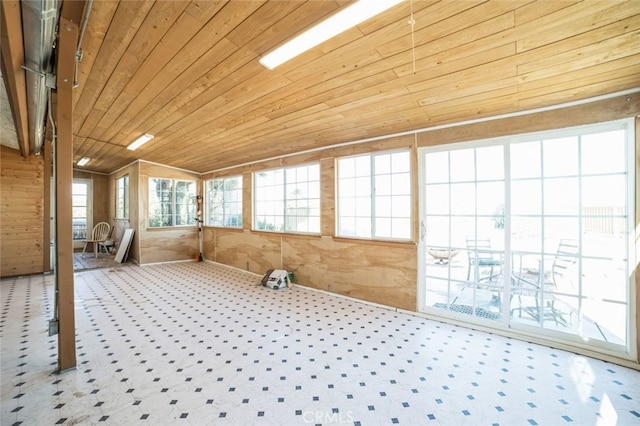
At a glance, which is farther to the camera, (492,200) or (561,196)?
(492,200)

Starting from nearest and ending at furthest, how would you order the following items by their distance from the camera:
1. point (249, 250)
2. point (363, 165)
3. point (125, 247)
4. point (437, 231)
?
1. point (437, 231)
2. point (363, 165)
3. point (249, 250)
4. point (125, 247)

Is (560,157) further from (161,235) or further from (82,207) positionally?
(82,207)

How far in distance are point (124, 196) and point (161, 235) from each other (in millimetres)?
2458

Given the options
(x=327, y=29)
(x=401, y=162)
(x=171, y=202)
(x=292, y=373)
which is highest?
(x=327, y=29)

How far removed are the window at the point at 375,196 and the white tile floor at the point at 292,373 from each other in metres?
1.27

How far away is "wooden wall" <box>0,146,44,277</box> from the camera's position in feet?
18.7

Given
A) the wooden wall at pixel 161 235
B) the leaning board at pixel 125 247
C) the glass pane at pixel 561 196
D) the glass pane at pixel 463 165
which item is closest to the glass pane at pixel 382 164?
the glass pane at pixel 463 165

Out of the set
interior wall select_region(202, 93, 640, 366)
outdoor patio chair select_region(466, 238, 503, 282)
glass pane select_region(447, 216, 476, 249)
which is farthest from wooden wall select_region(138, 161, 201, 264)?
outdoor patio chair select_region(466, 238, 503, 282)

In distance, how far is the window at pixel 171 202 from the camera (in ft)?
23.9

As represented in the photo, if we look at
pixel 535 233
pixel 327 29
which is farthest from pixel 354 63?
pixel 535 233

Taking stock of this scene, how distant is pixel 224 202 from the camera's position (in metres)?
7.31

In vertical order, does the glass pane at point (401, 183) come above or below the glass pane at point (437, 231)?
above

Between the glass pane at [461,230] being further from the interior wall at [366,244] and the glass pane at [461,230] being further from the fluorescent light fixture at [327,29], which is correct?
the fluorescent light fixture at [327,29]

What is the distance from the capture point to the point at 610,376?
2371mm
